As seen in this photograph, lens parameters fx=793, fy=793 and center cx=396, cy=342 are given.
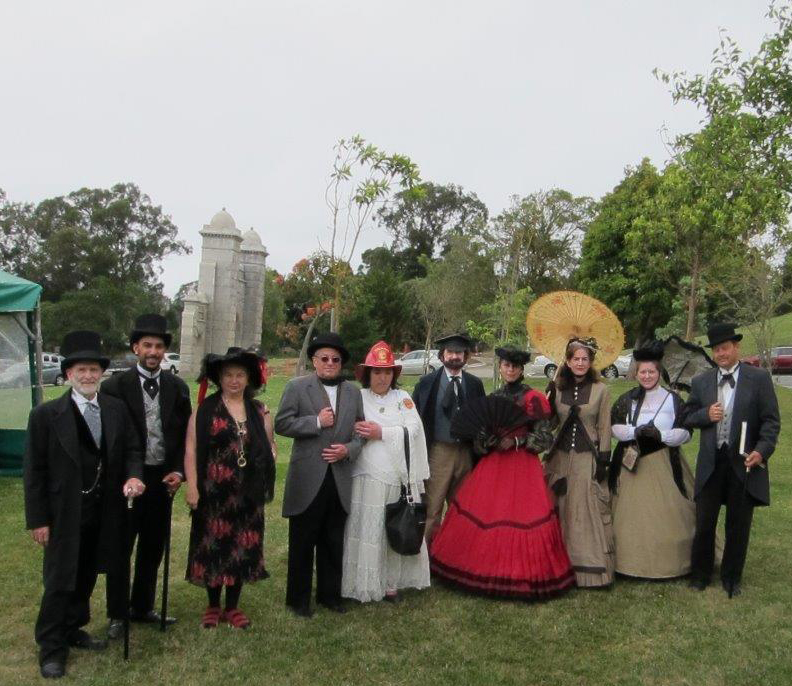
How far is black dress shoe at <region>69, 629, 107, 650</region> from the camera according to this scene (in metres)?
4.28

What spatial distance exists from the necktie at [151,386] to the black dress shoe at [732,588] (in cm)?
392

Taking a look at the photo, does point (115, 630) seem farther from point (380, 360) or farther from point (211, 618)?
point (380, 360)

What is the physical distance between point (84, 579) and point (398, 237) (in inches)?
2349

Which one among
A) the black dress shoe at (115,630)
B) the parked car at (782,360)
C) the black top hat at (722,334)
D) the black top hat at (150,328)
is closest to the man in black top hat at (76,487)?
the black dress shoe at (115,630)

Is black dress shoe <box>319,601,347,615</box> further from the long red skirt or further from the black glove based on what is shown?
the black glove

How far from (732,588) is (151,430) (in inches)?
154

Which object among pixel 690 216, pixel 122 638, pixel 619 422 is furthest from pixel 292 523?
pixel 690 216

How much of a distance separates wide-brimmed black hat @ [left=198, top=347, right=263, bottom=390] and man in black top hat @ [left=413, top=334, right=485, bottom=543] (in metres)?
1.54

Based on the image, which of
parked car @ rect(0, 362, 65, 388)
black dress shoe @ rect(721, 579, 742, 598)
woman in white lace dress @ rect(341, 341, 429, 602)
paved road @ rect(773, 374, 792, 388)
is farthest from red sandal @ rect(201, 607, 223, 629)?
paved road @ rect(773, 374, 792, 388)

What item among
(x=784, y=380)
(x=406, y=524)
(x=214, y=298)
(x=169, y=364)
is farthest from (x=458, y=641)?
(x=784, y=380)

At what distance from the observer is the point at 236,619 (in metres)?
4.65

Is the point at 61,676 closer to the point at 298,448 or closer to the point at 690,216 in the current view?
the point at 298,448

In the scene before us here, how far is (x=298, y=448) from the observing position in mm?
4992

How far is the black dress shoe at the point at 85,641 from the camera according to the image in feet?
14.0
